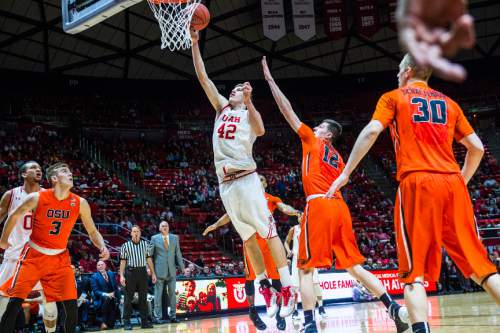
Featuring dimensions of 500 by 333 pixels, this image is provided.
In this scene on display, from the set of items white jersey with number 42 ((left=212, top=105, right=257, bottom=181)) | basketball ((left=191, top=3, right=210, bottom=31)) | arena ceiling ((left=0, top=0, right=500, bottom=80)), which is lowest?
white jersey with number 42 ((left=212, top=105, right=257, bottom=181))

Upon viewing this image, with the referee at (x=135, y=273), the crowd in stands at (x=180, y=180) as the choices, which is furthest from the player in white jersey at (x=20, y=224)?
the crowd in stands at (x=180, y=180)

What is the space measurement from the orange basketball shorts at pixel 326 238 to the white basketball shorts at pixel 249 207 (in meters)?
0.72

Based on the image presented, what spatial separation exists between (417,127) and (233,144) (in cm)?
307

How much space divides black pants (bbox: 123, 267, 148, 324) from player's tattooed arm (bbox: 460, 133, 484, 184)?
829 centimetres

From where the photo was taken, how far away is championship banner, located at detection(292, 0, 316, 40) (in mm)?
21062

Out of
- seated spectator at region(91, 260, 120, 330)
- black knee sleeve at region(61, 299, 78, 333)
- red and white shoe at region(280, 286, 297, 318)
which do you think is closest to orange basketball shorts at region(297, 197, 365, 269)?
red and white shoe at region(280, 286, 297, 318)

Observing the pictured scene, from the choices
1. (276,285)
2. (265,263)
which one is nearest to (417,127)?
(276,285)

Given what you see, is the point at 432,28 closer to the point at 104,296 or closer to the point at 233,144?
the point at 233,144

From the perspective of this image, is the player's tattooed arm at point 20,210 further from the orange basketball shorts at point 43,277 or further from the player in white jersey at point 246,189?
the player in white jersey at point 246,189

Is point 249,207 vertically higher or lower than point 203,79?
lower

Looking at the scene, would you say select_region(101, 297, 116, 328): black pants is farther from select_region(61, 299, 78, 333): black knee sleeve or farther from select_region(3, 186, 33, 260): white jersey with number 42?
select_region(61, 299, 78, 333): black knee sleeve

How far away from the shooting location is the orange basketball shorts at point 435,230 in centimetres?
377

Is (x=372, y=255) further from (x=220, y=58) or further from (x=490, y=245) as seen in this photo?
(x=220, y=58)

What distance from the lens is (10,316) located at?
5.80 m
